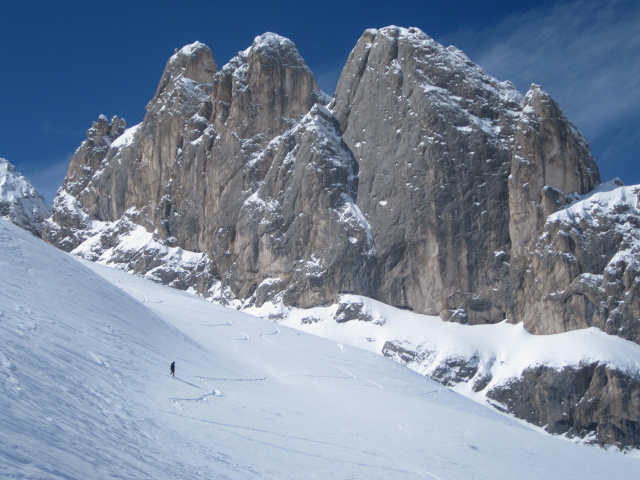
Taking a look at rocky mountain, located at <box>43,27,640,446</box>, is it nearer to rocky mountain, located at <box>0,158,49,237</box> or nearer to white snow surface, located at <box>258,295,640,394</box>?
white snow surface, located at <box>258,295,640,394</box>

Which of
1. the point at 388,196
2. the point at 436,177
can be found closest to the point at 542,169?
the point at 436,177

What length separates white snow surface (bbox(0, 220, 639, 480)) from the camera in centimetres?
1634

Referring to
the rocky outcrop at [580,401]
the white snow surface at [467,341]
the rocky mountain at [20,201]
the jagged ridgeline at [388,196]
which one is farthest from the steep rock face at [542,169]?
the rocky mountain at [20,201]

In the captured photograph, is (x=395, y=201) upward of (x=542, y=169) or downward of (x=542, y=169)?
downward

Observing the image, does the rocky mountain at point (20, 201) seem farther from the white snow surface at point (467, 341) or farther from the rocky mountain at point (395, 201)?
the white snow surface at point (467, 341)

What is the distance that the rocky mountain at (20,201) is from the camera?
12281 cm

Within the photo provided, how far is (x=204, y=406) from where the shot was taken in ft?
81.1

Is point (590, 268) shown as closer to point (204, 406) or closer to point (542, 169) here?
point (542, 169)

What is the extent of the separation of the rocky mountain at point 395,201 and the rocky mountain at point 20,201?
2613 centimetres

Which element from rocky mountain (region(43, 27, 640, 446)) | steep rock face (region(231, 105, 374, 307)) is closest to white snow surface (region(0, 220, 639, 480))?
rocky mountain (region(43, 27, 640, 446))

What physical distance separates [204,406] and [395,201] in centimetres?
5891

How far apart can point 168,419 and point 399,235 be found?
198 ft

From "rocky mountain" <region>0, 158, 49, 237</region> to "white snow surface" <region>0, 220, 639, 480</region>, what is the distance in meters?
86.9

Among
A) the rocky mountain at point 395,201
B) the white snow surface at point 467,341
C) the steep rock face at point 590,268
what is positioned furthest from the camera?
the rocky mountain at point 395,201
